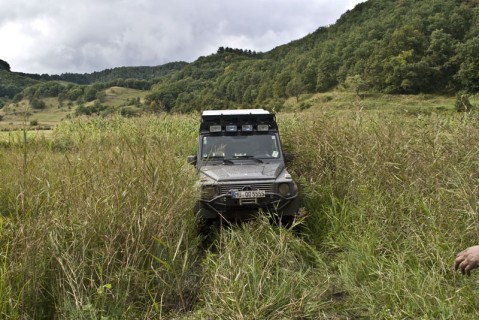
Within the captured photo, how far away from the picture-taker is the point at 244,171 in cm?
520

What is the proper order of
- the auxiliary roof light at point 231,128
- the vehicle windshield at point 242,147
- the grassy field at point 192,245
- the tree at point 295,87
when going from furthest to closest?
the tree at point 295,87, the auxiliary roof light at point 231,128, the vehicle windshield at point 242,147, the grassy field at point 192,245

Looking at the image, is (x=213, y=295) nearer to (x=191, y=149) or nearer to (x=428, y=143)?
(x=428, y=143)

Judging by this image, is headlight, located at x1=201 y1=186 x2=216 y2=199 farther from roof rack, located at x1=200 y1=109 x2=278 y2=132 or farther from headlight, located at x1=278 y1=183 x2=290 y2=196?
roof rack, located at x1=200 y1=109 x2=278 y2=132

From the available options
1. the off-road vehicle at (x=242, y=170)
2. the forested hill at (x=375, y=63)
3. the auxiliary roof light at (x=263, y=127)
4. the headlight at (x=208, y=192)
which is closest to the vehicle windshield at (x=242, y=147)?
the off-road vehicle at (x=242, y=170)

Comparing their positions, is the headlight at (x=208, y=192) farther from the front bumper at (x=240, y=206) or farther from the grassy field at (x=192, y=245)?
the grassy field at (x=192, y=245)

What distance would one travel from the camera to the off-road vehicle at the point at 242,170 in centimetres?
477

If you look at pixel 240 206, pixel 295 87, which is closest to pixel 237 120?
pixel 240 206

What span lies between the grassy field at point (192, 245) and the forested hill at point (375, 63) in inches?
1544

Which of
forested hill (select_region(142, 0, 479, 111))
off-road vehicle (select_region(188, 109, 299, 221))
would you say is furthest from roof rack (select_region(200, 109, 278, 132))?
forested hill (select_region(142, 0, 479, 111))

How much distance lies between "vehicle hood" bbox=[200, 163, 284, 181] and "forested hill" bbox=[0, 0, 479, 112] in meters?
37.7

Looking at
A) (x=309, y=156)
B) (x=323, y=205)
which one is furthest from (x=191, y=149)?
(x=323, y=205)

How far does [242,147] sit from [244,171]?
0.97 metres

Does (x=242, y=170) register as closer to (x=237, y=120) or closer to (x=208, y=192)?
(x=208, y=192)

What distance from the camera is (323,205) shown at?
17.3 feet
